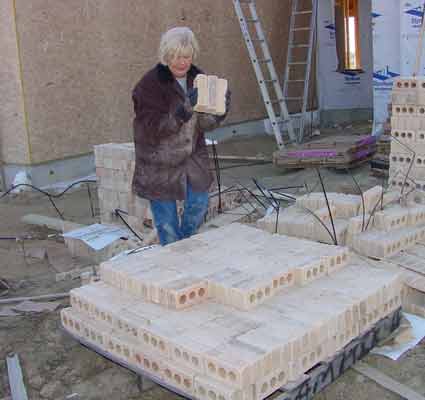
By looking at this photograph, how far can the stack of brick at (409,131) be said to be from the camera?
5.49 m

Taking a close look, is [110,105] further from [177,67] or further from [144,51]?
[177,67]

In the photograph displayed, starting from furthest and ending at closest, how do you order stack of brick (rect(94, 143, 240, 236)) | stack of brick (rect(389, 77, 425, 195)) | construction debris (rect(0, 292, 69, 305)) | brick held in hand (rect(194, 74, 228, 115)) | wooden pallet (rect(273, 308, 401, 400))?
stack of brick (rect(94, 143, 240, 236)) < stack of brick (rect(389, 77, 425, 195)) < construction debris (rect(0, 292, 69, 305)) < brick held in hand (rect(194, 74, 228, 115)) < wooden pallet (rect(273, 308, 401, 400))

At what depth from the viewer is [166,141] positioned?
13.5 feet

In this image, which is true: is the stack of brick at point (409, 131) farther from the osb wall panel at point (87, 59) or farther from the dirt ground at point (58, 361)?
the osb wall panel at point (87, 59)

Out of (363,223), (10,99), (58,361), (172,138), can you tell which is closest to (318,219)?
(363,223)

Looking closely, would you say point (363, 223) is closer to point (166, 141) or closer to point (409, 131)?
point (166, 141)

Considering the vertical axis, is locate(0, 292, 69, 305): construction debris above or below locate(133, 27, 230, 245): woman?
below

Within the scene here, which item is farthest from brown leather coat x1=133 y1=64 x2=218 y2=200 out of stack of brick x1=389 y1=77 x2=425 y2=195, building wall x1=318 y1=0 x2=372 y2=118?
building wall x1=318 y1=0 x2=372 y2=118

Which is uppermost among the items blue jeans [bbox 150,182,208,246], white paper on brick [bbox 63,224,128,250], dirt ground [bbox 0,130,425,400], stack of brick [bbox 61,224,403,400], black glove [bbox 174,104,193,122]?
black glove [bbox 174,104,193,122]

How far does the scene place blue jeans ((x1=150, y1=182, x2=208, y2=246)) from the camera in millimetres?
4383

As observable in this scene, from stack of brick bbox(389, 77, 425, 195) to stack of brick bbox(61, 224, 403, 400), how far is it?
2.13m

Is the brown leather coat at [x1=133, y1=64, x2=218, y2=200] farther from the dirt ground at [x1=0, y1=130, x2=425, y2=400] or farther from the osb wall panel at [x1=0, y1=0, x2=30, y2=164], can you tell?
the osb wall panel at [x1=0, y1=0, x2=30, y2=164]

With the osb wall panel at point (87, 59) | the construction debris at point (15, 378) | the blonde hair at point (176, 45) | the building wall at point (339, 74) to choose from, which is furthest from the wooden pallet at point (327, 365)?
the building wall at point (339, 74)

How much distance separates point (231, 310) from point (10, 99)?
6249 mm
